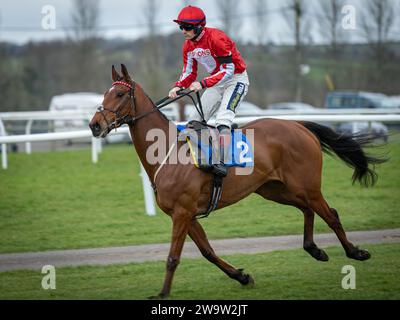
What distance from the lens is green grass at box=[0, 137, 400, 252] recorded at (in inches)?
354

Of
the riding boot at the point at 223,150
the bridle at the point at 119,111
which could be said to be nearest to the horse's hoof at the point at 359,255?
the riding boot at the point at 223,150

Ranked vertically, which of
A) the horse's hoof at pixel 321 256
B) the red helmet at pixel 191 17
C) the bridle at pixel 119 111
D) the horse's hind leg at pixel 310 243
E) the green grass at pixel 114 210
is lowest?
the green grass at pixel 114 210

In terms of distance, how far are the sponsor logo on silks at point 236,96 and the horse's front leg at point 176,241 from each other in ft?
4.31

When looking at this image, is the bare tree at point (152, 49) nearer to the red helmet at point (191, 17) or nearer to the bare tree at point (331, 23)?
the bare tree at point (331, 23)

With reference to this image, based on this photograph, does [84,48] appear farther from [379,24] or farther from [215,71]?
[215,71]

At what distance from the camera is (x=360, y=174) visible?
25.1 ft

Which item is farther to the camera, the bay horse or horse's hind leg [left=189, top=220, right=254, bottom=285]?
horse's hind leg [left=189, top=220, right=254, bottom=285]

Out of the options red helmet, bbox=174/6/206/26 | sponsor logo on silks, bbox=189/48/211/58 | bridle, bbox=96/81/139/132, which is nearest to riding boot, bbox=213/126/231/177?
sponsor logo on silks, bbox=189/48/211/58

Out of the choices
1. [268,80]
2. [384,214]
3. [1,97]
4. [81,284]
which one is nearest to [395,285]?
[81,284]

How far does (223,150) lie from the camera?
6488 millimetres

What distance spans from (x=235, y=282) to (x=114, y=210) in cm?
421

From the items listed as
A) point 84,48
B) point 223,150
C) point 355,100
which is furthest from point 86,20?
point 223,150

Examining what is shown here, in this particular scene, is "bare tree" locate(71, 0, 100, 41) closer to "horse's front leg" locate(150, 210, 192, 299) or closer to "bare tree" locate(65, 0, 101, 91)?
"bare tree" locate(65, 0, 101, 91)

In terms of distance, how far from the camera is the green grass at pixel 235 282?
234 inches
